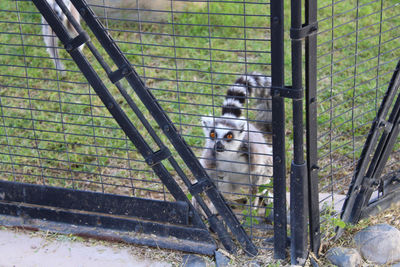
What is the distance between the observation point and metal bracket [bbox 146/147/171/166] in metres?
2.75

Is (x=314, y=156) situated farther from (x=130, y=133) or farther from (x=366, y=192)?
(x=130, y=133)

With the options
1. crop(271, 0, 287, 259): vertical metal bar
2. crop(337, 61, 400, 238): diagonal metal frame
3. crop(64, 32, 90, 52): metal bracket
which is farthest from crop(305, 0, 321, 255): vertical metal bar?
crop(64, 32, 90, 52): metal bracket

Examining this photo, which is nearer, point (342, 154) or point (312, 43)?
point (312, 43)

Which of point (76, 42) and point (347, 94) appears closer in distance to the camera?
point (76, 42)

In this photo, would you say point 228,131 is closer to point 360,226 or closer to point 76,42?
point 360,226

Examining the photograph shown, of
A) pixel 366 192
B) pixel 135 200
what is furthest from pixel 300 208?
pixel 135 200

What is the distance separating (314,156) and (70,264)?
4.93 feet

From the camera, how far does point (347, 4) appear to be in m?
6.95

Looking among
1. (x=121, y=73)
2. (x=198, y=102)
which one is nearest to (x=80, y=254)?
(x=121, y=73)

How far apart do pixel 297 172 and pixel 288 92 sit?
405 mm

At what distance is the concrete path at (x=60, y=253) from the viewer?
289 centimetres

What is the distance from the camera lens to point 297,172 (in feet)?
8.01

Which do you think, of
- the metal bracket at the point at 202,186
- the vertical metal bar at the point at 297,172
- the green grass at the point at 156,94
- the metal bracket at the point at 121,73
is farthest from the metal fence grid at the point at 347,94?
the metal bracket at the point at 121,73

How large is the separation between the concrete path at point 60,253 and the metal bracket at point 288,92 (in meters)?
1.19
